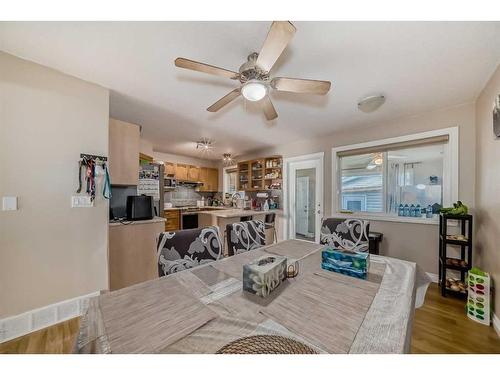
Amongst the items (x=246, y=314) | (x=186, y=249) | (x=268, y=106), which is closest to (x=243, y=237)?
(x=186, y=249)

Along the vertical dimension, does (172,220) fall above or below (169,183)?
below

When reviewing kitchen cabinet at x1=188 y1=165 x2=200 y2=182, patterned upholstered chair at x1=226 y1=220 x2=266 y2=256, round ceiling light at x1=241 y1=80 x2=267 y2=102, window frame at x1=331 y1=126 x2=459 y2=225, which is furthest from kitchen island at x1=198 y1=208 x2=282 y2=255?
round ceiling light at x1=241 y1=80 x2=267 y2=102

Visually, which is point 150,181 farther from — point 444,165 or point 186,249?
point 444,165

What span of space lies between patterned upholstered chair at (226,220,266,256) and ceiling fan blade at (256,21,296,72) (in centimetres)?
132

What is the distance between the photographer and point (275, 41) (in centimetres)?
107

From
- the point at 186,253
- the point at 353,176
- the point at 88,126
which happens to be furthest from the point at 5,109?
the point at 353,176

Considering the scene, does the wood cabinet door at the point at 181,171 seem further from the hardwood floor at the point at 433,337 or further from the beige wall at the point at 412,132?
the hardwood floor at the point at 433,337

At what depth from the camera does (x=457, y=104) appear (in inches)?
94.5

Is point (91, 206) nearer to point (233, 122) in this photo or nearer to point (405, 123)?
point (233, 122)

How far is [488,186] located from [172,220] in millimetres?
5221

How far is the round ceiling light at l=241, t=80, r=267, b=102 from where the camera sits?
4.51 feet

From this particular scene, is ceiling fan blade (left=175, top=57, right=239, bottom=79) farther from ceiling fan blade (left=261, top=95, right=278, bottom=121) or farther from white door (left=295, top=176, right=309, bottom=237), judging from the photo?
white door (left=295, top=176, right=309, bottom=237)
